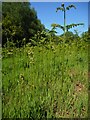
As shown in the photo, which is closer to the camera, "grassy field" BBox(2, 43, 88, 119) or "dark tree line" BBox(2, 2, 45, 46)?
"grassy field" BBox(2, 43, 88, 119)

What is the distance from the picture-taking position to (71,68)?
4.41m

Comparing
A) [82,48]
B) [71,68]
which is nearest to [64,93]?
[71,68]

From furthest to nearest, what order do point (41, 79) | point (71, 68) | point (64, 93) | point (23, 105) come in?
point (71, 68) < point (41, 79) < point (64, 93) < point (23, 105)

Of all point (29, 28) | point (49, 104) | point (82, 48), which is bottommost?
point (49, 104)

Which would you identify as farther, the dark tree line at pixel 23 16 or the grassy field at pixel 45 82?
the dark tree line at pixel 23 16

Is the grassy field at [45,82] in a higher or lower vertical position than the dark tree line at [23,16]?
lower

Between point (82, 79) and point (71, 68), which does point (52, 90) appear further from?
point (71, 68)

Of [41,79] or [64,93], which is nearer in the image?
[64,93]

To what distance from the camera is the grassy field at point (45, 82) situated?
9.83 feet

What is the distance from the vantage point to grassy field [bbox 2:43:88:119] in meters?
2.99

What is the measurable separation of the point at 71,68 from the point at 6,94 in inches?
54.8

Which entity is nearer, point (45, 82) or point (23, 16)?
point (45, 82)

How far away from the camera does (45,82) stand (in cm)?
367

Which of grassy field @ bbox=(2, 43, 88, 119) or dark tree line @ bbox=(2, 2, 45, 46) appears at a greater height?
dark tree line @ bbox=(2, 2, 45, 46)
